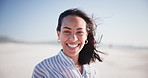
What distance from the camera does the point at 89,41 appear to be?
A: 2420 mm

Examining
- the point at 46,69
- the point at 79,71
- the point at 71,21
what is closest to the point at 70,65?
the point at 79,71

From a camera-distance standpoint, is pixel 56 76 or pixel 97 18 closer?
pixel 56 76

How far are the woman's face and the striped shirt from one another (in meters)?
0.08

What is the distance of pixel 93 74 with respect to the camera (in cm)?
228

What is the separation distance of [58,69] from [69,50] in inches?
8.1

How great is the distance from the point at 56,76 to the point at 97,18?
0.96 metres

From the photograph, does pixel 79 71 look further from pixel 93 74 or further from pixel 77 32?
pixel 77 32

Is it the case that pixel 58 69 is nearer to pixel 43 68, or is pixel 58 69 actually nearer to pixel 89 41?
pixel 43 68

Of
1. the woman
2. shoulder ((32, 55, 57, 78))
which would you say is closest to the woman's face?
the woman

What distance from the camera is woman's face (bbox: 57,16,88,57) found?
6.51 ft

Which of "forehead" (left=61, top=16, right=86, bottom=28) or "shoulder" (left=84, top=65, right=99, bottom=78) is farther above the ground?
"forehead" (left=61, top=16, right=86, bottom=28)

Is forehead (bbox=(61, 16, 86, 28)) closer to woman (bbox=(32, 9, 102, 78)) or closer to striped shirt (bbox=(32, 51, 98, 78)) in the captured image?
woman (bbox=(32, 9, 102, 78))

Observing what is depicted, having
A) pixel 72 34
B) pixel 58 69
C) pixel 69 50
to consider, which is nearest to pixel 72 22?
pixel 72 34

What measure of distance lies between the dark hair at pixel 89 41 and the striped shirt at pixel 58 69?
251 mm
